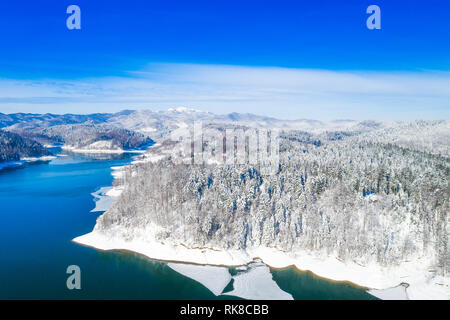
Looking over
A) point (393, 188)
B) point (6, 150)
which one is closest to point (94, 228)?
point (393, 188)

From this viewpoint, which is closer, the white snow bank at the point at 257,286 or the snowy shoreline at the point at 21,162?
the white snow bank at the point at 257,286

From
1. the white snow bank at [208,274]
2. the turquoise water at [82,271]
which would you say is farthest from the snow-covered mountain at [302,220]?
the turquoise water at [82,271]

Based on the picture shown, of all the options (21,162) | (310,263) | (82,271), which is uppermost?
(21,162)

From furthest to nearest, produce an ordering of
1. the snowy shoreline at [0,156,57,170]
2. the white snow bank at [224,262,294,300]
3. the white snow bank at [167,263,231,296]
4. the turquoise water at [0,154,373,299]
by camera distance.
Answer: the snowy shoreline at [0,156,57,170] < the white snow bank at [167,263,231,296] < the turquoise water at [0,154,373,299] < the white snow bank at [224,262,294,300]

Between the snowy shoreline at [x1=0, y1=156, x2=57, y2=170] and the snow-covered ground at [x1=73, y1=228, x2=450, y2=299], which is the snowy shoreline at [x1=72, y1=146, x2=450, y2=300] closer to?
the snow-covered ground at [x1=73, y1=228, x2=450, y2=299]

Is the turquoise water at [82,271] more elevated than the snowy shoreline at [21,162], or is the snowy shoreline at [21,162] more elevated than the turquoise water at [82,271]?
the snowy shoreline at [21,162]

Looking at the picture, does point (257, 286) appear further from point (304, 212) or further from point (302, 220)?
point (304, 212)

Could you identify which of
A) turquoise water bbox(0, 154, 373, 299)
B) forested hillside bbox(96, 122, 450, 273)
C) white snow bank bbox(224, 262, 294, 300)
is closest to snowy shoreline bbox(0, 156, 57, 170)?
turquoise water bbox(0, 154, 373, 299)

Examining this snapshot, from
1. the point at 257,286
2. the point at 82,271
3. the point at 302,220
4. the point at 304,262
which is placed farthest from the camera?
the point at 302,220

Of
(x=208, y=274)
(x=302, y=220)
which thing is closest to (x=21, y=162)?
(x=208, y=274)

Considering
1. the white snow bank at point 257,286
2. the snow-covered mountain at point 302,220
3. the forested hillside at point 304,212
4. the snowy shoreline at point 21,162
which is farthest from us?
the snowy shoreline at point 21,162

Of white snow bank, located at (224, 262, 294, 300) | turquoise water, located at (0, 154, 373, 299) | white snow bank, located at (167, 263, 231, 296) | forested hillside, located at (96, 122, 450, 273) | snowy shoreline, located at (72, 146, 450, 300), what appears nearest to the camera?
white snow bank, located at (224, 262, 294, 300)

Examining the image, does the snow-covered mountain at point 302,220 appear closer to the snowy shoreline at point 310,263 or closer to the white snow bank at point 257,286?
the snowy shoreline at point 310,263
